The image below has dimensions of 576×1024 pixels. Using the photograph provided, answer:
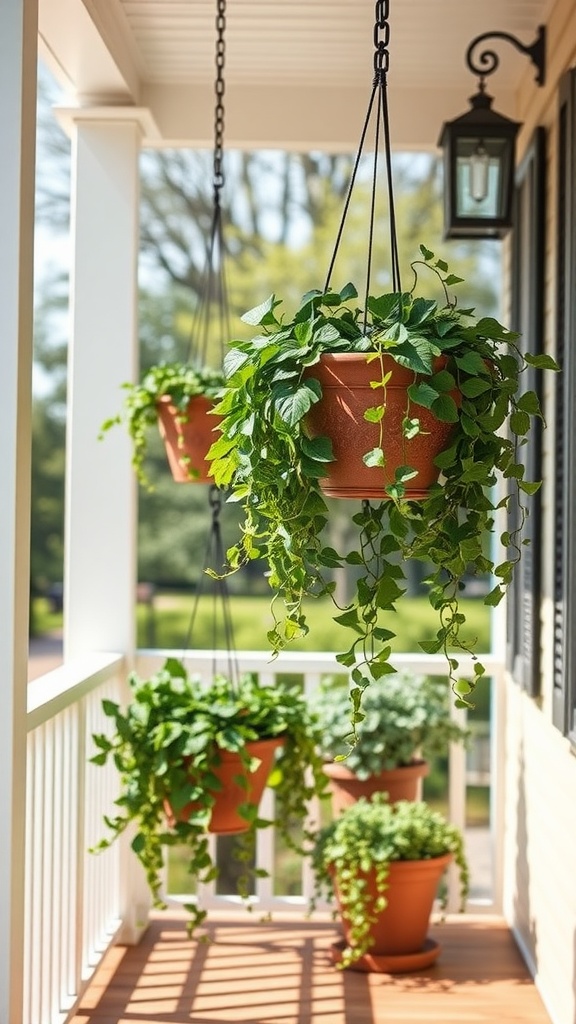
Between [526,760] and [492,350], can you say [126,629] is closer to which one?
[526,760]

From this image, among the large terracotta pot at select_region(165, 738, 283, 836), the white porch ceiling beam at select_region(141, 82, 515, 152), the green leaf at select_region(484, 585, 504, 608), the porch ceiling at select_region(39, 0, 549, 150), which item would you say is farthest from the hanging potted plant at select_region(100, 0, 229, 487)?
the green leaf at select_region(484, 585, 504, 608)

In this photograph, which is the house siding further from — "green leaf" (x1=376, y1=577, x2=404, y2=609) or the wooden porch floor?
"green leaf" (x1=376, y1=577, x2=404, y2=609)

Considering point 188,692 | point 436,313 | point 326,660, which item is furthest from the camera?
point 326,660

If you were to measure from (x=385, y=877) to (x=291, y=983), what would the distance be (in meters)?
0.41

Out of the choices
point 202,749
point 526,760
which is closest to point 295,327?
point 202,749

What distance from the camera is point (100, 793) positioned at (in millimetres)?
3678

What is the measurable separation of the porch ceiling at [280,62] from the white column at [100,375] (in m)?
0.22

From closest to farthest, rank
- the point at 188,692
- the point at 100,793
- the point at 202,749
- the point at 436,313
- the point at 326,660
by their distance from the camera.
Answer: the point at 436,313 < the point at 202,749 < the point at 188,692 < the point at 100,793 < the point at 326,660

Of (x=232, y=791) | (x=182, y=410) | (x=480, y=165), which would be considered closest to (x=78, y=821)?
(x=232, y=791)

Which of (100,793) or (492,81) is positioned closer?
(100,793)

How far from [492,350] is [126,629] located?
2.30 metres

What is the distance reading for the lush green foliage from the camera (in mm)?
3895

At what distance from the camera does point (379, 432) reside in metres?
1.83

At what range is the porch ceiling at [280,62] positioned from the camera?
3.50 m
